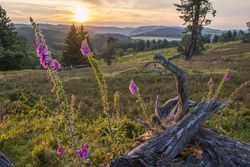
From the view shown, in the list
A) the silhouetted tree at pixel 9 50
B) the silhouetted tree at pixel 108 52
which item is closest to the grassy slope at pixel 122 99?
the silhouetted tree at pixel 9 50

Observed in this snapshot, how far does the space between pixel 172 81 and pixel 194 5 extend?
25841 mm

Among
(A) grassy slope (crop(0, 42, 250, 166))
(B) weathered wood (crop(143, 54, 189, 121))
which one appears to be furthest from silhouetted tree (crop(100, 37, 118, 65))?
(B) weathered wood (crop(143, 54, 189, 121))

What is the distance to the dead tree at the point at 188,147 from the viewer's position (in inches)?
183

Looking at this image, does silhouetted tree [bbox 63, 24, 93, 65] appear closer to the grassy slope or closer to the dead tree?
the grassy slope

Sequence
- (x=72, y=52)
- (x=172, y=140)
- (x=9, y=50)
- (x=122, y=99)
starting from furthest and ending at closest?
(x=72, y=52), (x=9, y=50), (x=122, y=99), (x=172, y=140)

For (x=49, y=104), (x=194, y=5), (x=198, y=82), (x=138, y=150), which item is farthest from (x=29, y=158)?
(x=194, y=5)

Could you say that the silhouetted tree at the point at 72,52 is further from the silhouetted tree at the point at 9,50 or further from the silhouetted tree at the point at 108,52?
the silhouetted tree at the point at 108,52

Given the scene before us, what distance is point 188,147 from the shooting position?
5.29 metres

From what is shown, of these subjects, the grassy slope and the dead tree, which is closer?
the dead tree

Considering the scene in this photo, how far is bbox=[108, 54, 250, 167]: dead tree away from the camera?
465cm

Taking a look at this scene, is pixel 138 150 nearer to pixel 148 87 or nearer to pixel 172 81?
pixel 148 87

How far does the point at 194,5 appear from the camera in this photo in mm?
44031

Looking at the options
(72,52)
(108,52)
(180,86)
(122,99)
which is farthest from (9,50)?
(180,86)

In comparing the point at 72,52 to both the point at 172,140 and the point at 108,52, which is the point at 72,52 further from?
the point at 172,140
